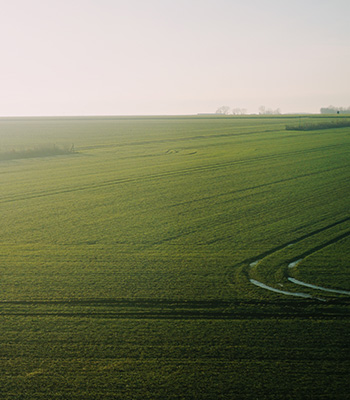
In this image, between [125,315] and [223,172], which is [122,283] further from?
[223,172]

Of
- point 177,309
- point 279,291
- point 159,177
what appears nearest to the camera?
point 177,309

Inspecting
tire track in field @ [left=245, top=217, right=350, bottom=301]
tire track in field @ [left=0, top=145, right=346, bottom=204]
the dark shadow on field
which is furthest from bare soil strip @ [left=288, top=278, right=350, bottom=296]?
tire track in field @ [left=0, top=145, right=346, bottom=204]

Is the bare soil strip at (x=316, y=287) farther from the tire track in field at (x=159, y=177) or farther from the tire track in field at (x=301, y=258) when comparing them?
the tire track in field at (x=159, y=177)

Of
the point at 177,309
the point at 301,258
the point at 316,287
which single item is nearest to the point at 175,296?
the point at 177,309

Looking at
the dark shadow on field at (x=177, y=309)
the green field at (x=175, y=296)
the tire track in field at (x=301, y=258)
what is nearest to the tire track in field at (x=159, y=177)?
the green field at (x=175, y=296)

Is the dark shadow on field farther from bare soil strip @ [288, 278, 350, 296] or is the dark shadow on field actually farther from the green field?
bare soil strip @ [288, 278, 350, 296]

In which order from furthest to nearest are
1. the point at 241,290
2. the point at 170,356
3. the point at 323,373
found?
the point at 241,290 → the point at 170,356 → the point at 323,373

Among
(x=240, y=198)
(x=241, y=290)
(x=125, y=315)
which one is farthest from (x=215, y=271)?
(x=240, y=198)

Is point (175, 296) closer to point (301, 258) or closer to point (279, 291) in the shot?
point (279, 291)
